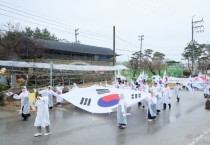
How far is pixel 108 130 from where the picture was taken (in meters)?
10.6

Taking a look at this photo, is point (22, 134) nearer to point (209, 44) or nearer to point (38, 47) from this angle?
point (38, 47)

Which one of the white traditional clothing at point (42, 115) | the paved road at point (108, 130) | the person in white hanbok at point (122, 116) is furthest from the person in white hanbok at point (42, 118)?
the person in white hanbok at point (122, 116)

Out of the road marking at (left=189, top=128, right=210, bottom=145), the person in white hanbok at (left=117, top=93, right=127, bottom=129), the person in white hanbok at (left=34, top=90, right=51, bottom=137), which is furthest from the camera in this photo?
the person in white hanbok at (left=117, top=93, right=127, bottom=129)

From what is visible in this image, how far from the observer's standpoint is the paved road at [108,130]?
8.84 metres

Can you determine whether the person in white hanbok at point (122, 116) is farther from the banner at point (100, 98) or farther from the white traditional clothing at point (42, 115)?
the banner at point (100, 98)

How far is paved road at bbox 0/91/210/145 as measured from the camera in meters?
8.84

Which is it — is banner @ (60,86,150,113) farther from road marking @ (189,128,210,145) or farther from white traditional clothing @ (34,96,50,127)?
white traditional clothing @ (34,96,50,127)

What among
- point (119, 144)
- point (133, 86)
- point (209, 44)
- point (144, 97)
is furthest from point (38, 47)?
point (209, 44)

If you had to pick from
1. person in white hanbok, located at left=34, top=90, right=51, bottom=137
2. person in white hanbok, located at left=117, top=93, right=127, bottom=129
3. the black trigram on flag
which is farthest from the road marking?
the black trigram on flag

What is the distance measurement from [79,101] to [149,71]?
3527 cm

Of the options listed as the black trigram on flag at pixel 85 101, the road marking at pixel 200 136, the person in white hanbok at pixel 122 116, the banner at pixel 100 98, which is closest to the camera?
the road marking at pixel 200 136

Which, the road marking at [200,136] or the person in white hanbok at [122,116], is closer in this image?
the road marking at [200,136]

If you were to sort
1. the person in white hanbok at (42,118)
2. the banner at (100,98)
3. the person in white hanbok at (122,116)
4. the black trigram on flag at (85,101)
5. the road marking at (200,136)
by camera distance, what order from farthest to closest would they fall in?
1. the black trigram on flag at (85,101)
2. the banner at (100,98)
3. the person in white hanbok at (122,116)
4. the person in white hanbok at (42,118)
5. the road marking at (200,136)

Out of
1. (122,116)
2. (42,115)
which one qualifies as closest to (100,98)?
(122,116)
